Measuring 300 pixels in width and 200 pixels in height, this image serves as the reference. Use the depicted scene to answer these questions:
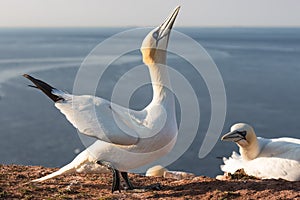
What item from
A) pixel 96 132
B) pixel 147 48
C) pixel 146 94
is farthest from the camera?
pixel 146 94

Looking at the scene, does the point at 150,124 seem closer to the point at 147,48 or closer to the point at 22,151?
the point at 147,48

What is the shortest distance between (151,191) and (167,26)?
92.2 inches

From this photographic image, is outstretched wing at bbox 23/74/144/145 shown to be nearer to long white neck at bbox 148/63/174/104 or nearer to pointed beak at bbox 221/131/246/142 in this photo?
long white neck at bbox 148/63/174/104

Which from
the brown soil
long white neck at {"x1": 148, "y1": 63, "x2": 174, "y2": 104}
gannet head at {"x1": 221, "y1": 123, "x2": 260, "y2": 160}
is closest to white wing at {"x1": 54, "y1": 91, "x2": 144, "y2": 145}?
long white neck at {"x1": 148, "y1": 63, "x2": 174, "y2": 104}

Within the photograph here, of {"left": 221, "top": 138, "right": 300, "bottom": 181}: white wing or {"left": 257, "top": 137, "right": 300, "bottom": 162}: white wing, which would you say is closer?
{"left": 221, "top": 138, "right": 300, "bottom": 181}: white wing

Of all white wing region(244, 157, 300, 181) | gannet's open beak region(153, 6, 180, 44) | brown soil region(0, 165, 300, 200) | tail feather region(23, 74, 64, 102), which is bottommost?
brown soil region(0, 165, 300, 200)

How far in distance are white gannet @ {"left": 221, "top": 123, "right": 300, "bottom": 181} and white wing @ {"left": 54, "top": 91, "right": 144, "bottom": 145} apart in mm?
3520

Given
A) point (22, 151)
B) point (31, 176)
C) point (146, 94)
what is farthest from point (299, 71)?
point (31, 176)

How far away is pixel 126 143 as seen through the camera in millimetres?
5418

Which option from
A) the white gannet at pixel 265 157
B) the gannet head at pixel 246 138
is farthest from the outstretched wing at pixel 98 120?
the gannet head at pixel 246 138

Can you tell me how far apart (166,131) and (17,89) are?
25853 mm

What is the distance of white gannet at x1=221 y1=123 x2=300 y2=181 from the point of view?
7949 mm

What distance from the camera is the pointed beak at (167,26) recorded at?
585 cm

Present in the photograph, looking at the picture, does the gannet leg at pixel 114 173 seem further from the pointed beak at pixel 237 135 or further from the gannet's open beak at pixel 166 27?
the pointed beak at pixel 237 135
